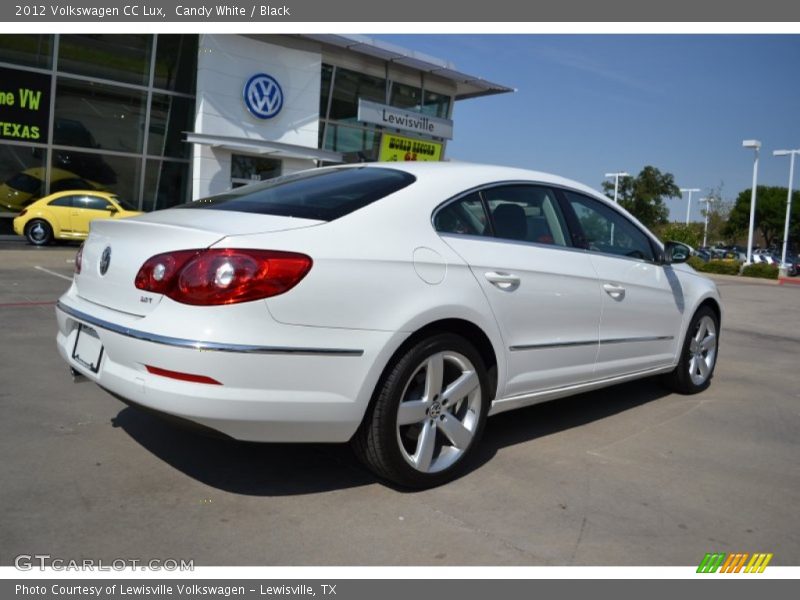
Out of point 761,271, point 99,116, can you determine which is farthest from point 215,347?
point 761,271

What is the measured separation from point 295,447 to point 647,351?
8.22 ft

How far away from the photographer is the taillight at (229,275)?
9.20 ft

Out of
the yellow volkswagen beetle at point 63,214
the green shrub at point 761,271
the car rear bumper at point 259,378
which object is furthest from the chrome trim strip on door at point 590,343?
the green shrub at point 761,271

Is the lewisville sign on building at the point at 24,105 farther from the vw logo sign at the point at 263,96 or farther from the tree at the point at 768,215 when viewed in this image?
the tree at the point at 768,215

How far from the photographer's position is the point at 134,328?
2947 millimetres

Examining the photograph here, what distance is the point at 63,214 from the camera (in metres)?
17.4

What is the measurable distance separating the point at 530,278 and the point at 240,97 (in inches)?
730

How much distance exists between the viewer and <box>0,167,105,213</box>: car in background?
1847 cm

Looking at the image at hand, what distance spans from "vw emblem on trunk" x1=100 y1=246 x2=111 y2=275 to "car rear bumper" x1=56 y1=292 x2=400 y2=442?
0.30 meters

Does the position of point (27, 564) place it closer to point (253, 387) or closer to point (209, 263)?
point (253, 387)

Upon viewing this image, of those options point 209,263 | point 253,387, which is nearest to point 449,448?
point 253,387

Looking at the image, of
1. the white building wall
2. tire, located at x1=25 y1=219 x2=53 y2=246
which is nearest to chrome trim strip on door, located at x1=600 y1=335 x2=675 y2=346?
tire, located at x1=25 y1=219 x2=53 y2=246

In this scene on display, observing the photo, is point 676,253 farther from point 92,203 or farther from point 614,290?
point 92,203

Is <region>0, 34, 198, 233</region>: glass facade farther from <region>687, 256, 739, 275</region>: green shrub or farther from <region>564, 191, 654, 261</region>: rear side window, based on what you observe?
<region>687, 256, 739, 275</region>: green shrub
